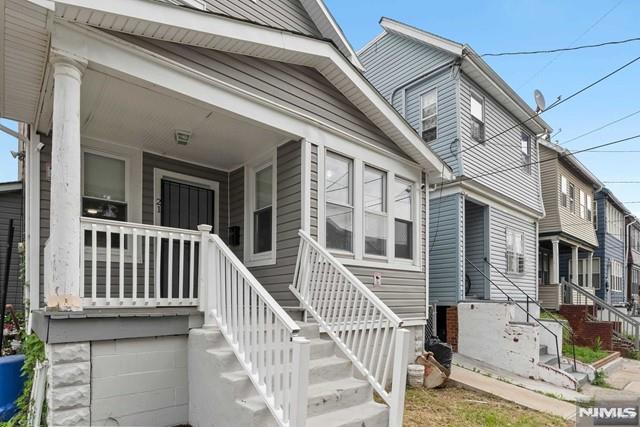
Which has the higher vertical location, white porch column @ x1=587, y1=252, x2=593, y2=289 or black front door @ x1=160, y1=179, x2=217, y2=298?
black front door @ x1=160, y1=179, x2=217, y2=298

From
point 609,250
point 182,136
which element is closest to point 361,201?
point 182,136

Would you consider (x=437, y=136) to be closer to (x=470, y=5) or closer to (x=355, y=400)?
(x=470, y=5)

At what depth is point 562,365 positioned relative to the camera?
798cm

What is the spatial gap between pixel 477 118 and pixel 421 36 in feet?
7.96

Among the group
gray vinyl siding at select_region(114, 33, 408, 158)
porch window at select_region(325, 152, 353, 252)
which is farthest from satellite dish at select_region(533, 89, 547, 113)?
porch window at select_region(325, 152, 353, 252)

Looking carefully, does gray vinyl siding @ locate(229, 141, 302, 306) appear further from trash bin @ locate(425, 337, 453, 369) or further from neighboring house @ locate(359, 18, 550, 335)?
neighboring house @ locate(359, 18, 550, 335)

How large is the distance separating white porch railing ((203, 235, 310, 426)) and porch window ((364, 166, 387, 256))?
8.79 feet

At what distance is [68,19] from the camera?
342 centimetres

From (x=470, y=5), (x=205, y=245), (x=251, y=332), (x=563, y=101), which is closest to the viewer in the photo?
(x=251, y=332)

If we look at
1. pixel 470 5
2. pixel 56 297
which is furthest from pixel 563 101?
pixel 56 297

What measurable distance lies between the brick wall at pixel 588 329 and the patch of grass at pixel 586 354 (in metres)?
0.67

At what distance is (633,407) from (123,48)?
7945mm

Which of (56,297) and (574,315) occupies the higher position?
(56,297)

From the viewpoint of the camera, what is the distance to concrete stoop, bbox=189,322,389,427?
133 inches
